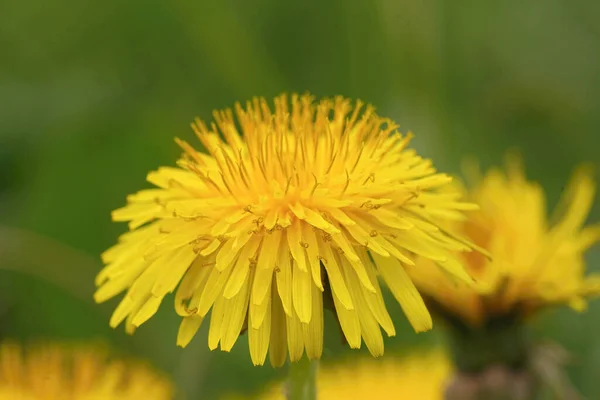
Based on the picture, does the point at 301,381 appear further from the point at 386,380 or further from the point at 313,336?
the point at 386,380

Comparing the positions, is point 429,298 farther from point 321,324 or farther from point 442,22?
point 442,22

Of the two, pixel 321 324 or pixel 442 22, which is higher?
pixel 442 22

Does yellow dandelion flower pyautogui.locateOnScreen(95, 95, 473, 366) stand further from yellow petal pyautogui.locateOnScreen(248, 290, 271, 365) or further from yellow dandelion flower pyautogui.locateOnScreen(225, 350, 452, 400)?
yellow dandelion flower pyautogui.locateOnScreen(225, 350, 452, 400)

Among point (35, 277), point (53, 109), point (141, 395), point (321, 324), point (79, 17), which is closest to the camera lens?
point (321, 324)

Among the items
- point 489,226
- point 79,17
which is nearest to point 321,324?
point 489,226

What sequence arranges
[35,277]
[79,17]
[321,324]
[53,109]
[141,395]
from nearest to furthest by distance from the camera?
[321,324], [141,395], [35,277], [53,109], [79,17]

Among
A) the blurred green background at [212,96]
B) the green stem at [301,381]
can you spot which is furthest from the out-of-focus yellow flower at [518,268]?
the blurred green background at [212,96]

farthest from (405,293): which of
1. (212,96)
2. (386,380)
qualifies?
(212,96)
